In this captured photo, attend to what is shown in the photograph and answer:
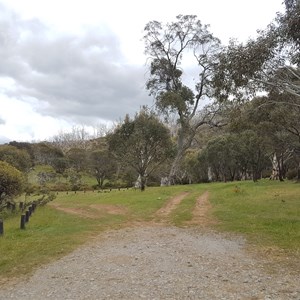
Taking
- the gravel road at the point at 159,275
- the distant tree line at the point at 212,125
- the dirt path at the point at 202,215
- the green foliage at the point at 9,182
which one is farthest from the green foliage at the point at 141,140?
the gravel road at the point at 159,275

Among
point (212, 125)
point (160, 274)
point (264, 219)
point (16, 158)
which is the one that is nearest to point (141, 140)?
point (212, 125)

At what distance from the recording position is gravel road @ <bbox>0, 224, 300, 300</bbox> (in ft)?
21.6

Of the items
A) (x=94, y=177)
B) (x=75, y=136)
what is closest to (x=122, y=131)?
(x=94, y=177)

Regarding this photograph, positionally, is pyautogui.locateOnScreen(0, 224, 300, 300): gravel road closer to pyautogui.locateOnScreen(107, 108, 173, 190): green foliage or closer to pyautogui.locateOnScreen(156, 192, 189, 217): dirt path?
pyautogui.locateOnScreen(156, 192, 189, 217): dirt path

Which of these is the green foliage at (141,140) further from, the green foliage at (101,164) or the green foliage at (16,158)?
the green foliage at (101,164)

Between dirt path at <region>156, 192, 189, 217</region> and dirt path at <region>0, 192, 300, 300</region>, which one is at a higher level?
dirt path at <region>156, 192, 189, 217</region>

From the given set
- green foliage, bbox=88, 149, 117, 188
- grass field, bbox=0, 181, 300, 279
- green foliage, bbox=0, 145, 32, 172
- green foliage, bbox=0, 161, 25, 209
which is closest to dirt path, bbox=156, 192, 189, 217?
grass field, bbox=0, 181, 300, 279

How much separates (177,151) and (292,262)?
102 ft

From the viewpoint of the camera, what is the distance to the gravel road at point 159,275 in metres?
6.57

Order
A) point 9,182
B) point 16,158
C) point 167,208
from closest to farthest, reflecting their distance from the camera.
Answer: point 167,208, point 9,182, point 16,158

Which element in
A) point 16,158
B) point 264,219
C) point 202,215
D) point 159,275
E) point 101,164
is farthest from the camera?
point 101,164

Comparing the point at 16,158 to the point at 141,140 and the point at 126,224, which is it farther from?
the point at 126,224

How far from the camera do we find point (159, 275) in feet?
25.2

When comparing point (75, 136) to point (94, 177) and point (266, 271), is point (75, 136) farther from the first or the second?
point (266, 271)
